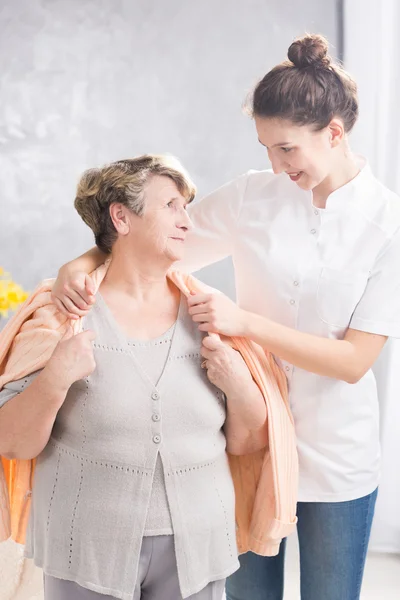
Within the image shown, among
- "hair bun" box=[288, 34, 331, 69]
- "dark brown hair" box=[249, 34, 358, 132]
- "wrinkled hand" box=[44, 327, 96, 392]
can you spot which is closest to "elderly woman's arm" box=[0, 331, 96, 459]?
"wrinkled hand" box=[44, 327, 96, 392]

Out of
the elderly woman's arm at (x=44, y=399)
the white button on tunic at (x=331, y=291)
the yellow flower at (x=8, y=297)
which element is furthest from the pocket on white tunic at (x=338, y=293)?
the yellow flower at (x=8, y=297)

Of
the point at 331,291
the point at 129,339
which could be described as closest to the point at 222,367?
the point at 129,339

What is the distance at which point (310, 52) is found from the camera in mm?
1718

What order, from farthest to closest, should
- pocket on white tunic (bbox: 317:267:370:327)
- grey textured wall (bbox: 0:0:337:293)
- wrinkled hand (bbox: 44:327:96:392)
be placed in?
1. grey textured wall (bbox: 0:0:337:293)
2. pocket on white tunic (bbox: 317:267:370:327)
3. wrinkled hand (bbox: 44:327:96:392)

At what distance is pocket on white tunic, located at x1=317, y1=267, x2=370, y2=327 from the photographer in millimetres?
1769

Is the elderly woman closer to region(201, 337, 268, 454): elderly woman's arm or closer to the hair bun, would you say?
region(201, 337, 268, 454): elderly woman's arm

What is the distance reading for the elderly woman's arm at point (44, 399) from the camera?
5.04 feet

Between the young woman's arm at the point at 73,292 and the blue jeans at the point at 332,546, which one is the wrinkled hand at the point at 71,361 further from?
the blue jeans at the point at 332,546

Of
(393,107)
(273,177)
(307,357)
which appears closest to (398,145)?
(393,107)

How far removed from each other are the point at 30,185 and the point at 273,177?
1794 millimetres

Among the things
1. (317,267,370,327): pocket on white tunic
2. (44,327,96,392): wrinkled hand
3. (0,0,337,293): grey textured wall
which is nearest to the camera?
(44,327,96,392): wrinkled hand

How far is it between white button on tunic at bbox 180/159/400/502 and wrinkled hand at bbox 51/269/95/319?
0.40 m

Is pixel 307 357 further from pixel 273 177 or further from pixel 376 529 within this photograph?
pixel 376 529

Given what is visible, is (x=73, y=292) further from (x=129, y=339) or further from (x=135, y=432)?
(x=135, y=432)
